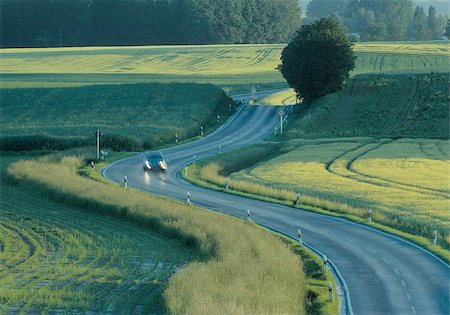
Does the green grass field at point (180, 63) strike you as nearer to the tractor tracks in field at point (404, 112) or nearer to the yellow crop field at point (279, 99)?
the yellow crop field at point (279, 99)

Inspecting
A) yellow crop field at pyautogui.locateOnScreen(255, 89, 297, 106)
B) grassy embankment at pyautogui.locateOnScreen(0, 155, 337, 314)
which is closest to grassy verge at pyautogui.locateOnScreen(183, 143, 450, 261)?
grassy embankment at pyautogui.locateOnScreen(0, 155, 337, 314)

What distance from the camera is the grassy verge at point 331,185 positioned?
1786 inches

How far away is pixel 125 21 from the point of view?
647 ft

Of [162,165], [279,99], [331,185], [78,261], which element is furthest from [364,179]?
[279,99]

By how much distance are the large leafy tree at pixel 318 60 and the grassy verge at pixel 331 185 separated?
61.2 ft

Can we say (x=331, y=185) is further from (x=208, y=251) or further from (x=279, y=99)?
(x=279, y=99)

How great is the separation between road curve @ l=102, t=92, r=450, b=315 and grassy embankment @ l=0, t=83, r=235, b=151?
13.2m

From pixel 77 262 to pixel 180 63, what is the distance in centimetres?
12541

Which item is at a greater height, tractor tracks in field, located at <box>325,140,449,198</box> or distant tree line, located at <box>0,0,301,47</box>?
distant tree line, located at <box>0,0,301,47</box>

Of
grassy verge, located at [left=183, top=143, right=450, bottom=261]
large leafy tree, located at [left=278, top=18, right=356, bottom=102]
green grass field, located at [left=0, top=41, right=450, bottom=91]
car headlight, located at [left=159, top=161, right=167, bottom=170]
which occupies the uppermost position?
large leafy tree, located at [left=278, top=18, right=356, bottom=102]

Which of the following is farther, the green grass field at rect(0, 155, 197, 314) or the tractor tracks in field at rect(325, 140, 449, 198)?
the tractor tracks in field at rect(325, 140, 449, 198)

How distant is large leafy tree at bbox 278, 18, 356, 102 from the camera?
100 m

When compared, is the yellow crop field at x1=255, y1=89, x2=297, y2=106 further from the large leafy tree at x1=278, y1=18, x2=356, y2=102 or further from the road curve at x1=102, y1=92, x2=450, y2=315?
the road curve at x1=102, y1=92, x2=450, y2=315

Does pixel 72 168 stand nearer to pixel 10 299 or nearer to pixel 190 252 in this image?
pixel 190 252
